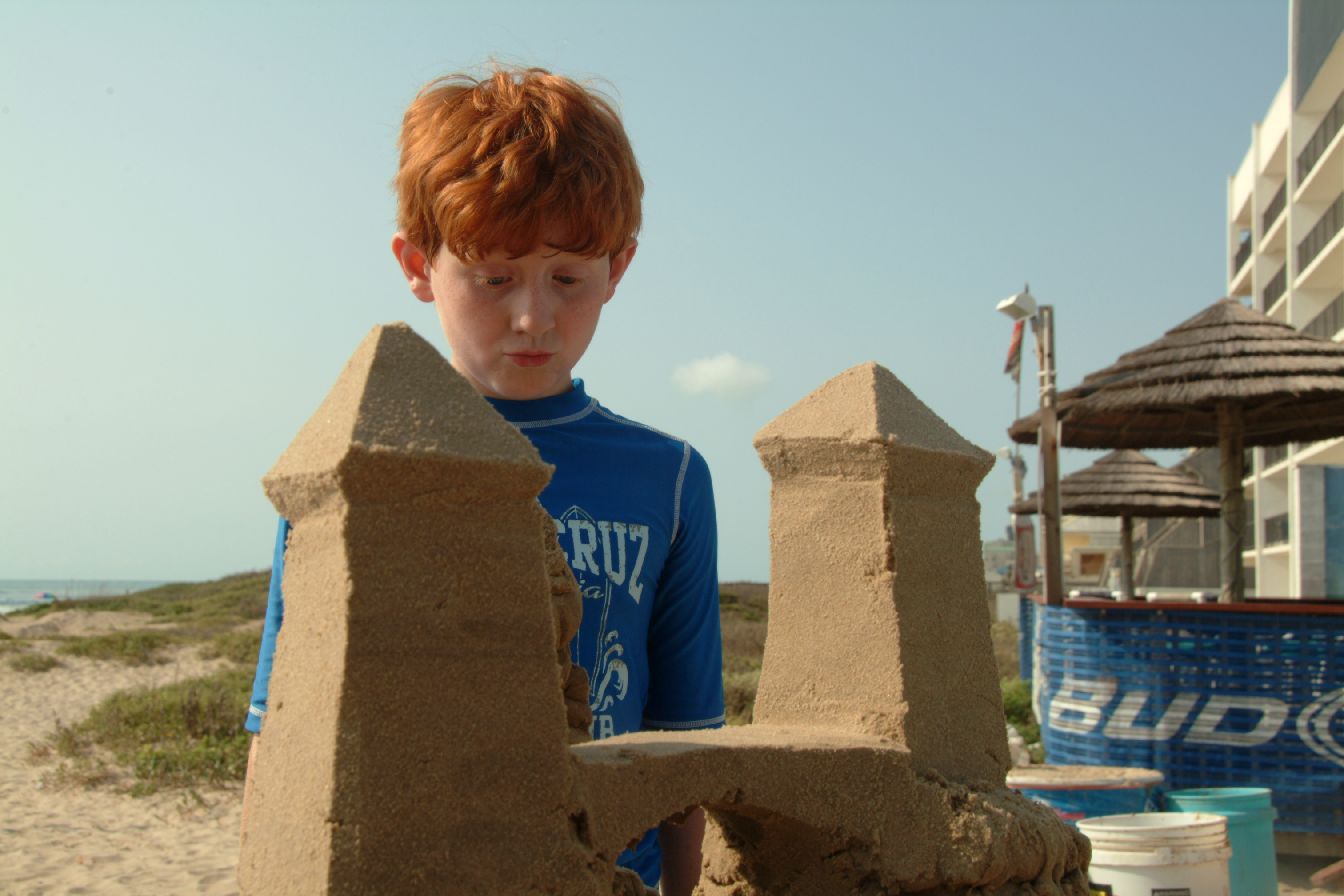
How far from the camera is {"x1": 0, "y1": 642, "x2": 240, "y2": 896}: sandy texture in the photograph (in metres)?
7.93

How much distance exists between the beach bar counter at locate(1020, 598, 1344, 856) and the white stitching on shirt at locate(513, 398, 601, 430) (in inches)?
234

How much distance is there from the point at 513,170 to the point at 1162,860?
12.9ft

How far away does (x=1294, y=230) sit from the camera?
78.1 ft

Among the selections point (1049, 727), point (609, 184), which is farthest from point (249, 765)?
point (1049, 727)

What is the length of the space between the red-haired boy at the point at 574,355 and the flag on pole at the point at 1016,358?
8.34 meters

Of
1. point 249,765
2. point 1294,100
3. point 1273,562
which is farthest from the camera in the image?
point 1273,562

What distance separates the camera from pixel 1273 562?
25.2 metres

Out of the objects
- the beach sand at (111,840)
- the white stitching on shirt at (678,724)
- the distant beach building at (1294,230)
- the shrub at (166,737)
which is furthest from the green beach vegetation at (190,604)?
the white stitching on shirt at (678,724)

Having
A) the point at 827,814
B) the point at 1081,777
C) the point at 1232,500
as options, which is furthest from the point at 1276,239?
the point at 827,814

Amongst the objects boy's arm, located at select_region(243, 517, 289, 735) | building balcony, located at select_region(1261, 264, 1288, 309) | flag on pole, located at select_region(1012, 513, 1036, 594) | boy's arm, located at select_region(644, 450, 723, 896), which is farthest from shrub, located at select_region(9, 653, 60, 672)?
building balcony, located at select_region(1261, 264, 1288, 309)

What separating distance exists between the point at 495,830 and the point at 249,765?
44 cm

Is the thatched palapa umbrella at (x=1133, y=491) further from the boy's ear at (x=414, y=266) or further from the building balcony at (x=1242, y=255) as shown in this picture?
the building balcony at (x=1242, y=255)

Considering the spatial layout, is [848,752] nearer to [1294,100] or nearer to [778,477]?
[778,477]

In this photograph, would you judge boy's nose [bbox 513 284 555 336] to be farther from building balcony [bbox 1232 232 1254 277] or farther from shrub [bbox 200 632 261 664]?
building balcony [bbox 1232 232 1254 277]
